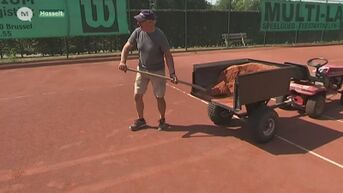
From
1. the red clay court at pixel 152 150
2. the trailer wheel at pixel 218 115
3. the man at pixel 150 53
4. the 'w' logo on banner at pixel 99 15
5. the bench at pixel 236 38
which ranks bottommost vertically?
the red clay court at pixel 152 150

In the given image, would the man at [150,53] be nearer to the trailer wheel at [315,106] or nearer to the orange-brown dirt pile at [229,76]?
the orange-brown dirt pile at [229,76]

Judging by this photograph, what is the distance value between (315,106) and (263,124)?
1.74m

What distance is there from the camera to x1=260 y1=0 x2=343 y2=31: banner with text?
20.2 meters

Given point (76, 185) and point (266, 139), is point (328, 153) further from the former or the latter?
point (76, 185)

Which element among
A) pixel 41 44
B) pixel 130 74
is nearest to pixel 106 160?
pixel 130 74

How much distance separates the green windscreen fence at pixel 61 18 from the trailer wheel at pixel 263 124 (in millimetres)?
10373

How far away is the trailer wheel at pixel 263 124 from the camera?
5.33 metres

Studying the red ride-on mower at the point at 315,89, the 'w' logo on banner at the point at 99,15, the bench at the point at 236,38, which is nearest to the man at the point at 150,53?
the red ride-on mower at the point at 315,89

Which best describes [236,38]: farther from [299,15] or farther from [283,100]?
[283,100]

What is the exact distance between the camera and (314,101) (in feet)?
21.6

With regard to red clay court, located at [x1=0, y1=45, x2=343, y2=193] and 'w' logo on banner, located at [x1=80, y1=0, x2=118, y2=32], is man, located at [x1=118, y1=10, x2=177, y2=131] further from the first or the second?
'w' logo on banner, located at [x1=80, y1=0, x2=118, y2=32]

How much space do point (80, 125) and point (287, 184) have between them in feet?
12.0

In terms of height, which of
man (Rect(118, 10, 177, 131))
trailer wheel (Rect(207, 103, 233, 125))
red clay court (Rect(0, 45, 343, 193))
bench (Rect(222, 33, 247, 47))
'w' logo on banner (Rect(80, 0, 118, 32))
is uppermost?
'w' logo on banner (Rect(80, 0, 118, 32))

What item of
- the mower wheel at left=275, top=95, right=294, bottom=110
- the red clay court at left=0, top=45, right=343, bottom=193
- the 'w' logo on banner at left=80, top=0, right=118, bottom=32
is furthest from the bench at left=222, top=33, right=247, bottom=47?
the mower wheel at left=275, top=95, right=294, bottom=110
